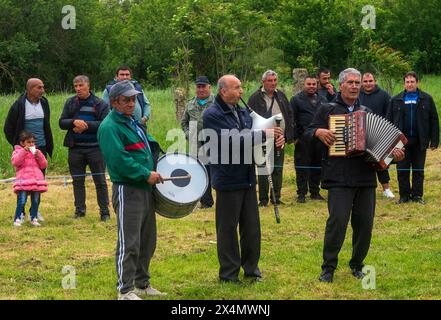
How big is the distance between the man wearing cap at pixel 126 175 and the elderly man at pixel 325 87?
22.4 feet

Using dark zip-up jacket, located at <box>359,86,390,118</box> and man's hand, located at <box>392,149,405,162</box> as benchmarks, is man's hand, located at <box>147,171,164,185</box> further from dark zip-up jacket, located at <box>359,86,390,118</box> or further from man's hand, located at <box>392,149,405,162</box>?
dark zip-up jacket, located at <box>359,86,390,118</box>

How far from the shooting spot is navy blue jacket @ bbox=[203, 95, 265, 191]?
8250 millimetres

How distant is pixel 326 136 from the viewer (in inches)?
329

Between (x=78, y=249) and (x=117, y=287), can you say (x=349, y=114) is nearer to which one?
(x=117, y=287)

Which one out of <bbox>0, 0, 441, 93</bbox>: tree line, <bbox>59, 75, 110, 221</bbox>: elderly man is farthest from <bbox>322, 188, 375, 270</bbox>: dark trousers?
<bbox>0, 0, 441, 93</bbox>: tree line

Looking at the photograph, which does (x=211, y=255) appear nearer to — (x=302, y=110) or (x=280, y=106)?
(x=280, y=106)

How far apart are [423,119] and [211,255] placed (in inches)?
199

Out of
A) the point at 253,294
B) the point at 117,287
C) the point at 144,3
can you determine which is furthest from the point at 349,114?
the point at 144,3

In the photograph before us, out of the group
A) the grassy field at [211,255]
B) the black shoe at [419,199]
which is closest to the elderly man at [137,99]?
the grassy field at [211,255]

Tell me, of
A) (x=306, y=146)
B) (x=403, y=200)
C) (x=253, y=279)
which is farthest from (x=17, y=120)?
(x=403, y=200)

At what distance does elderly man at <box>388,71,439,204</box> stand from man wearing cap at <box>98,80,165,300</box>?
21.6 feet

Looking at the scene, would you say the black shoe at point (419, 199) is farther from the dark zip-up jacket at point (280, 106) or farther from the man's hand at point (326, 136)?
the man's hand at point (326, 136)

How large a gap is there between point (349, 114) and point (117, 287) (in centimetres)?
271

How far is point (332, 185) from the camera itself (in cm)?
845
